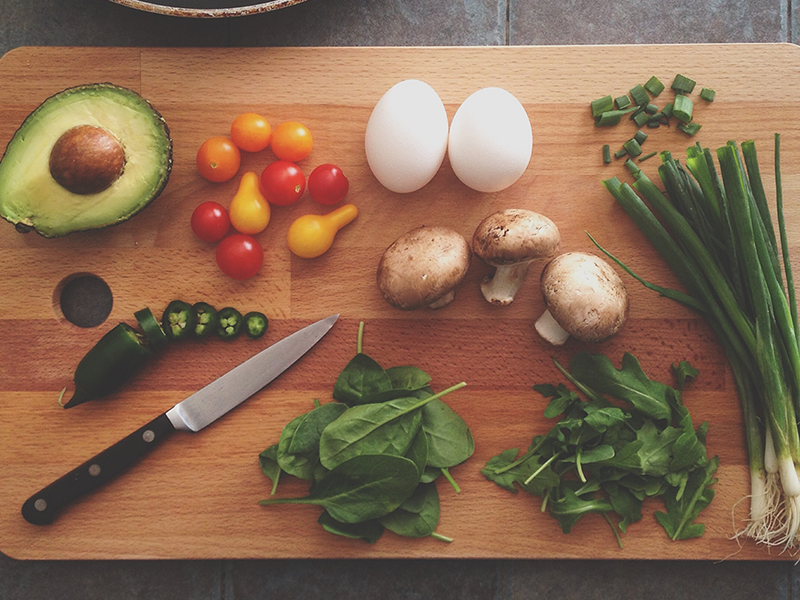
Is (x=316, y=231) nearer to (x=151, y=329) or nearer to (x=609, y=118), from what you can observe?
(x=151, y=329)

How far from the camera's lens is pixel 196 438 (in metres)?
1.35

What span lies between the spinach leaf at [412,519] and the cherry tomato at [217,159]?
2.67ft

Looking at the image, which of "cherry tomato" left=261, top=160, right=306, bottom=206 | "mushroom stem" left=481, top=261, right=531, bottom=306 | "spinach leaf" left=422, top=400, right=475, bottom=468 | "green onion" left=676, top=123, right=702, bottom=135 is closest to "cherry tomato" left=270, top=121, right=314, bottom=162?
"cherry tomato" left=261, top=160, right=306, bottom=206

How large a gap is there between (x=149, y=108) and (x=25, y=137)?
24 centimetres

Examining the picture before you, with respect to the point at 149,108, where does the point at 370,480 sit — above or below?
below

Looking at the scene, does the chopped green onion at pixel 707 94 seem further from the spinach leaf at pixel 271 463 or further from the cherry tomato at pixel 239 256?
the spinach leaf at pixel 271 463

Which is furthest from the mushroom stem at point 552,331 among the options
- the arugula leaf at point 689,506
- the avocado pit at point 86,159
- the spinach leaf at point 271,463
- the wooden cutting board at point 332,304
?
the avocado pit at point 86,159

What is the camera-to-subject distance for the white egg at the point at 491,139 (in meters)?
1.20

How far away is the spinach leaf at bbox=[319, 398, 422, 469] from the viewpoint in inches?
48.7

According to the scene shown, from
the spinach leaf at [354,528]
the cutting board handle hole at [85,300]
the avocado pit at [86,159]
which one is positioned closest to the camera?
the avocado pit at [86,159]

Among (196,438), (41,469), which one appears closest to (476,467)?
(196,438)

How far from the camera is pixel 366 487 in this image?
1229 mm

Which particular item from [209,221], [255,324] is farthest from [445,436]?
[209,221]

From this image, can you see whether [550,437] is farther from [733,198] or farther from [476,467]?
[733,198]
